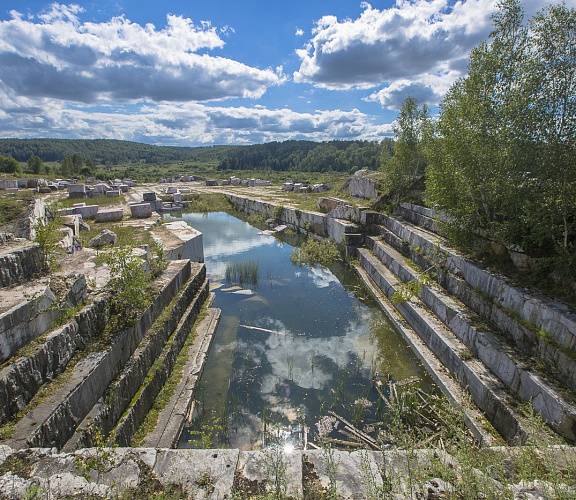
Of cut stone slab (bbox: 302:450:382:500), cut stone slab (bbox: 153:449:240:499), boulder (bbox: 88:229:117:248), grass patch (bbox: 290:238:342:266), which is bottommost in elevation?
grass patch (bbox: 290:238:342:266)

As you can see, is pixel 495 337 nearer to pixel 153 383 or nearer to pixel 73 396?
pixel 153 383

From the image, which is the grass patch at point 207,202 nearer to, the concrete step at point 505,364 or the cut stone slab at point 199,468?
the concrete step at point 505,364

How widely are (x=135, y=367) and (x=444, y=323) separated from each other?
21.4 feet

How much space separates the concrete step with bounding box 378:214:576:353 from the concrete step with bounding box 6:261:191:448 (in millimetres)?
6602

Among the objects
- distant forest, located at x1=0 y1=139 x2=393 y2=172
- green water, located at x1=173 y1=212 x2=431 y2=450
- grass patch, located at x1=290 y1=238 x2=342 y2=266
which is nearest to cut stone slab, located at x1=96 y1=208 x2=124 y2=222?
green water, located at x1=173 y1=212 x2=431 y2=450

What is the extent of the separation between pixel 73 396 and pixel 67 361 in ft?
2.33

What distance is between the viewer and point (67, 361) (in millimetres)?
4867

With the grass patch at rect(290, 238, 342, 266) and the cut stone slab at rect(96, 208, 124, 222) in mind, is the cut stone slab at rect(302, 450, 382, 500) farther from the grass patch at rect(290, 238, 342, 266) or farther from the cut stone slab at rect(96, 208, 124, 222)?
the cut stone slab at rect(96, 208, 124, 222)

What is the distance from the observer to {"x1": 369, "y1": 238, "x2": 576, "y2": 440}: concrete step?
455 centimetres

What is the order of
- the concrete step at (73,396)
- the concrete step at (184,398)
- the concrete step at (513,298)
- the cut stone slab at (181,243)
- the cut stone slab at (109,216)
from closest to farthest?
the concrete step at (73,396) < the concrete step at (513,298) < the concrete step at (184,398) < the cut stone slab at (181,243) < the cut stone slab at (109,216)

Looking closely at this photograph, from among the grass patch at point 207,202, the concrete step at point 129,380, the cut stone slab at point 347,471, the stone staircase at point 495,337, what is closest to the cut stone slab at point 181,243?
the concrete step at point 129,380

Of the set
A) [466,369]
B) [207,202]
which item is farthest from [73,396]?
[207,202]

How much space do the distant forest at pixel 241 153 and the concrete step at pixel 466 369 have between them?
Answer: 2810 centimetres

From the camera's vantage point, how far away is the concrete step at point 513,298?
5.28 m
